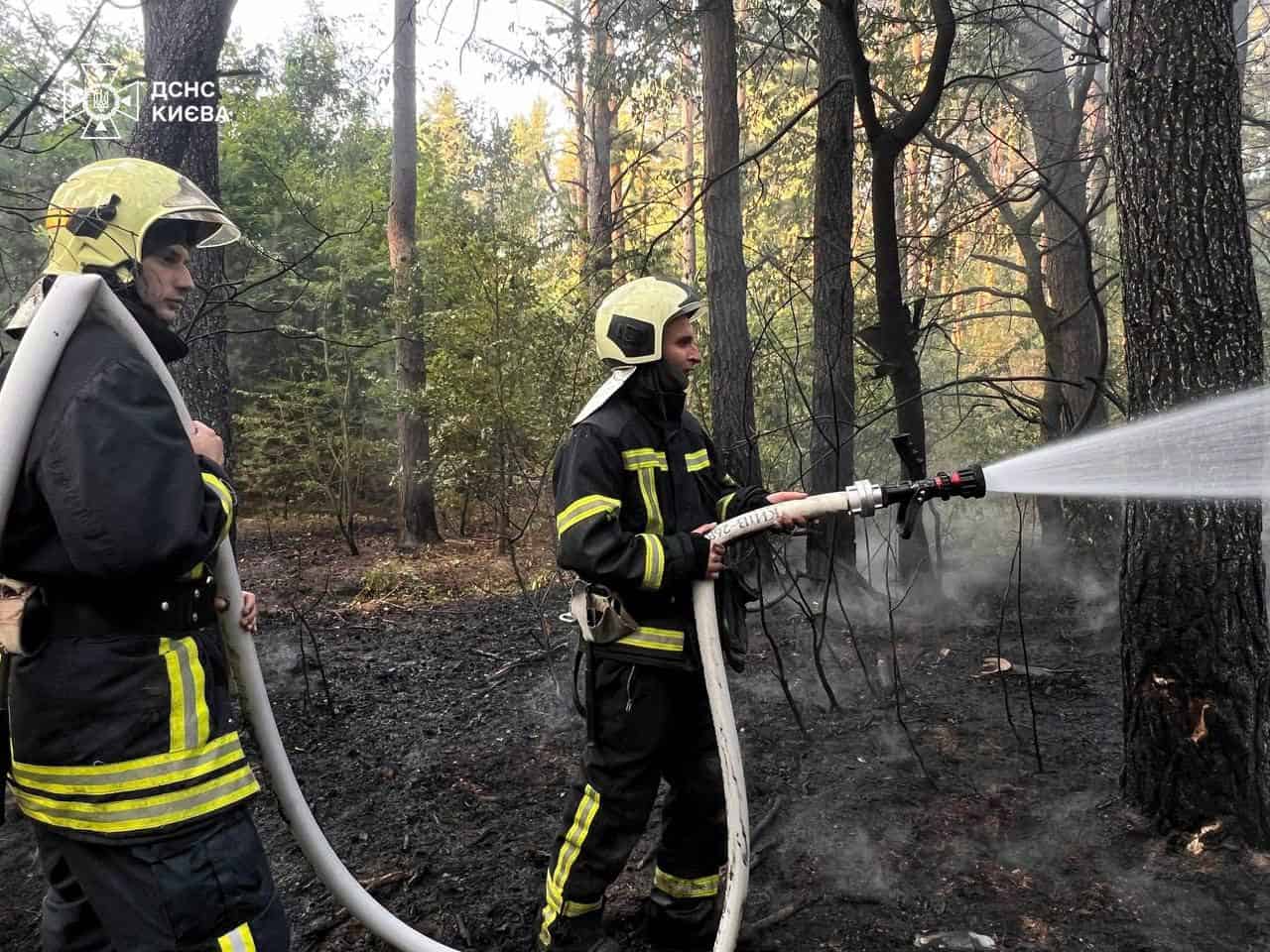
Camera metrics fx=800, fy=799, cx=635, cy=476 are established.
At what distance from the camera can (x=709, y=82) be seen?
297 inches

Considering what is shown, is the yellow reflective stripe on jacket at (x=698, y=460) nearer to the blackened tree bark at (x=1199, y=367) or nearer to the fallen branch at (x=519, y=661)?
the blackened tree bark at (x=1199, y=367)

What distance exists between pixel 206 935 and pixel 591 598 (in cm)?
138

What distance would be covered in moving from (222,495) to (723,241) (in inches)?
251

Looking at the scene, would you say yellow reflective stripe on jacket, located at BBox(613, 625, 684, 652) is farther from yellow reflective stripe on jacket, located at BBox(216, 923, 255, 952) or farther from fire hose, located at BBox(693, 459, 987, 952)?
yellow reflective stripe on jacket, located at BBox(216, 923, 255, 952)

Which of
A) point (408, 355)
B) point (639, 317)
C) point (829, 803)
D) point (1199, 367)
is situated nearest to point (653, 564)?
point (639, 317)

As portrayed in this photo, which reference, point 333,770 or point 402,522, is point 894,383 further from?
point 402,522

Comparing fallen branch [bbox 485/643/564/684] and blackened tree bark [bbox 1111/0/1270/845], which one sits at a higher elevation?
blackened tree bark [bbox 1111/0/1270/845]

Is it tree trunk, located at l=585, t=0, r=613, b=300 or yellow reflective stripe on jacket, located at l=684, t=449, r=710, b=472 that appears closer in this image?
yellow reflective stripe on jacket, located at l=684, t=449, r=710, b=472

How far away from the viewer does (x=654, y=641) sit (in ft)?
8.68

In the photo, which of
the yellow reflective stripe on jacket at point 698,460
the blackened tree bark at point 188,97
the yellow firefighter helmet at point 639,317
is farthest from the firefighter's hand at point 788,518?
the blackened tree bark at point 188,97

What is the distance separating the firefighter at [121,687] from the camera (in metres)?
1.64

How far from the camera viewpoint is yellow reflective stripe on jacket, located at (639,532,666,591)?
8.26 ft

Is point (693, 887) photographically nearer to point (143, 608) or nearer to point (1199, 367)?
point (143, 608)

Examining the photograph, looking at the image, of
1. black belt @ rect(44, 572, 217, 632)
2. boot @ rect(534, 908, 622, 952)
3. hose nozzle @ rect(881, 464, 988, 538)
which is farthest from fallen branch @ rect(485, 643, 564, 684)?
black belt @ rect(44, 572, 217, 632)
